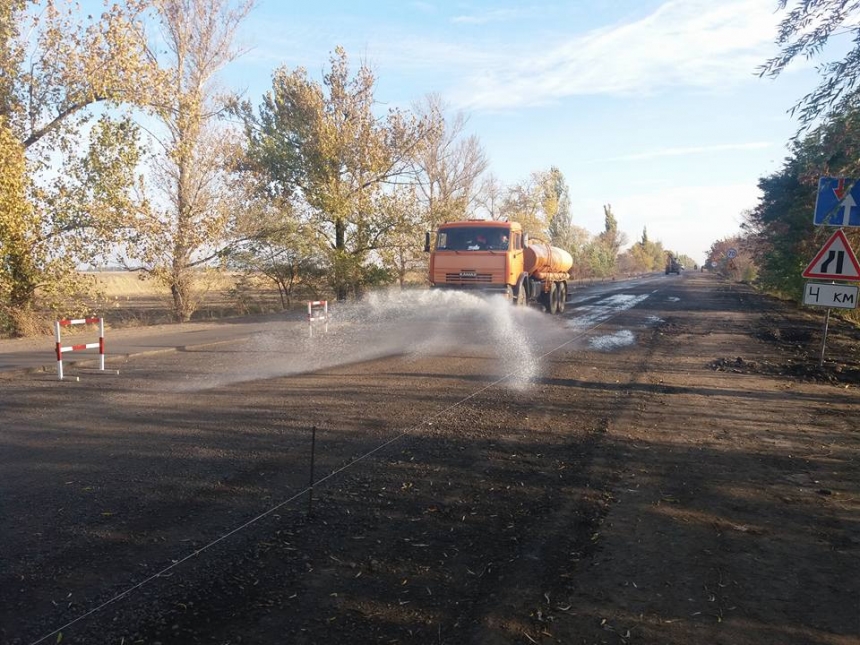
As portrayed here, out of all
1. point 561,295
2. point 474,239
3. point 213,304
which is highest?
point 474,239

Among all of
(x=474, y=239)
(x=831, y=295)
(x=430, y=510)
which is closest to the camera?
(x=430, y=510)

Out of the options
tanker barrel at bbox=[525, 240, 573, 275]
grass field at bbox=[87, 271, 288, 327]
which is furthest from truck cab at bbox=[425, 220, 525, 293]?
grass field at bbox=[87, 271, 288, 327]

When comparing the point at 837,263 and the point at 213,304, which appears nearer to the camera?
the point at 837,263

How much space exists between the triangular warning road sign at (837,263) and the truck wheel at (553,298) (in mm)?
13848

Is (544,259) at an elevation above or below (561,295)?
above

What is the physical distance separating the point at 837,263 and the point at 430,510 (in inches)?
383

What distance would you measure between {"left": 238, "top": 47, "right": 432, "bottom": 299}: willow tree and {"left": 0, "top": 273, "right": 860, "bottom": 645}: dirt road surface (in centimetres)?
2088

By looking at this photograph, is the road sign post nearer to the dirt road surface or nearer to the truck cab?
the dirt road surface

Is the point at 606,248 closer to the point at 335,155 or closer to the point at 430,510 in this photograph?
the point at 335,155

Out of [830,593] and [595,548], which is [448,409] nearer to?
[595,548]

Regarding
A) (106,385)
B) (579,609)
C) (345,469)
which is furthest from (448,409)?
(106,385)

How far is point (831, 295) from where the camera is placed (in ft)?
36.9

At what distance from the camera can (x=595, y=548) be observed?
4352mm

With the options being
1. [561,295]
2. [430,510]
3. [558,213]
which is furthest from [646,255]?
[430,510]
